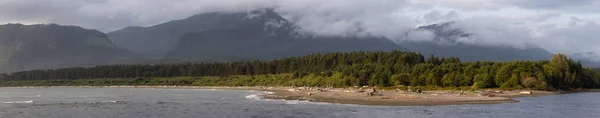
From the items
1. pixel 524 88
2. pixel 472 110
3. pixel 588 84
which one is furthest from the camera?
pixel 588 84

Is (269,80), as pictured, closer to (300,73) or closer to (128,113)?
(300,73)

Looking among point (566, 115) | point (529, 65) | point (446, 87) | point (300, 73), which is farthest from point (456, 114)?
point (300, 73)

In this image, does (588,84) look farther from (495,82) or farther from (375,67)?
(375,67)

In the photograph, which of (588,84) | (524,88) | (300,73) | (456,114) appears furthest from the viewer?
(300,73)

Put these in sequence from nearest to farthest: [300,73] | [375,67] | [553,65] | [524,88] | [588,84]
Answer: [524,88]
[553,65]
[588,84]
[375,67]
[300,73]

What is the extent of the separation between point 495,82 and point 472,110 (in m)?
67.7

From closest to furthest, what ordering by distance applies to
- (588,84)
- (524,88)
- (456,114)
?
(456,114), (524,88), (588,84)

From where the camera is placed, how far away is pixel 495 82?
130m

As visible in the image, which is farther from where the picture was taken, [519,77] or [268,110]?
[519,77]

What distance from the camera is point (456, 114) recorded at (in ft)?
201

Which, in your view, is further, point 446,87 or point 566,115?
point 446,87

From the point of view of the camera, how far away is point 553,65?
5477 inches

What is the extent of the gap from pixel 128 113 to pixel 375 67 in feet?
333

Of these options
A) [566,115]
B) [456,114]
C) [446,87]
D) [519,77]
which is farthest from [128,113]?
[519,77]
